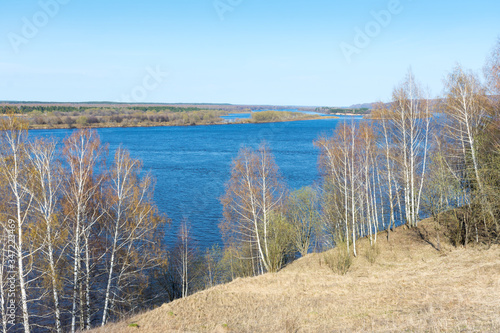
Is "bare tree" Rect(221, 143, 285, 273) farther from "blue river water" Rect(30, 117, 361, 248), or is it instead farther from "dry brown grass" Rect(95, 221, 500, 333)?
"blue river water" Rect(30, 117, 361, 248)

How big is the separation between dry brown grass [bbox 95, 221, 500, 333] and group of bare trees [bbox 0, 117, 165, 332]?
13.2ft

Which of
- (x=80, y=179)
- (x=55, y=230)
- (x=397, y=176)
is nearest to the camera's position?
(x=80, y=179)

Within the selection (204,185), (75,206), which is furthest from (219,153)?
(75,206)

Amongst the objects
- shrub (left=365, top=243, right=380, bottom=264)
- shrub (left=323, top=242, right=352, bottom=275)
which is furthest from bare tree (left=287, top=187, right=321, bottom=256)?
shrub (left=323, top=242, right=352, bottom=275)

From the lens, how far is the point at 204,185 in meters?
43.0

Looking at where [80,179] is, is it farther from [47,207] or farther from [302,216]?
[302,216]

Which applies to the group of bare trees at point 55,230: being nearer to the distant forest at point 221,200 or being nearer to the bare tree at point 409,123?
the distant forest at point 221,200

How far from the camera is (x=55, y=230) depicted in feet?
61.1

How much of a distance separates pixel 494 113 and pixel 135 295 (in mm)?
22499

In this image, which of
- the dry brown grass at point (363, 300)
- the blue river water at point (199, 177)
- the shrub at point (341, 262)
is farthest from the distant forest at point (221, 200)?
the blue river water at point (199, 177)

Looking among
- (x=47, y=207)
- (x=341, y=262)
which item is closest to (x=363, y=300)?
(x=341, y=262)

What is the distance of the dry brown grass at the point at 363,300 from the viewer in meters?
10.8

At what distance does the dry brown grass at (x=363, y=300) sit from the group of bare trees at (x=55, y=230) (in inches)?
159

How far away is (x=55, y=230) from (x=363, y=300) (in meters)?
14.6
